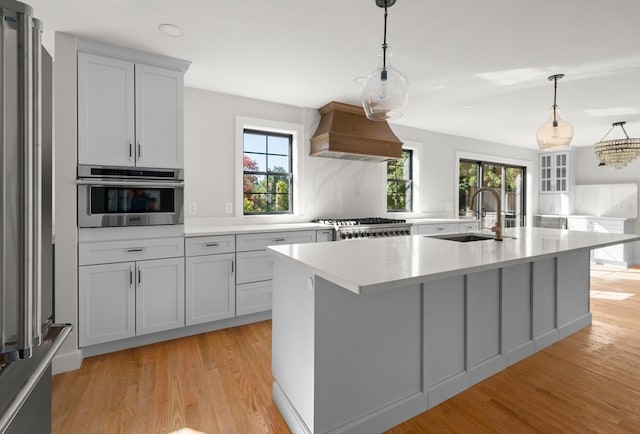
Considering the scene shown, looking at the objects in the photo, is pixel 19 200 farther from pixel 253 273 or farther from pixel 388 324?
pixel 253 273

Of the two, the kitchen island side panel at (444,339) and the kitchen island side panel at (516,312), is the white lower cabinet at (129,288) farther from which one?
the kitchen island side panel at (516,312)

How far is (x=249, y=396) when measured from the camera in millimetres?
1989

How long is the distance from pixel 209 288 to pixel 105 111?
1.67m

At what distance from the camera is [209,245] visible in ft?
9.59

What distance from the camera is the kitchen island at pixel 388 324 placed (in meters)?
1.51

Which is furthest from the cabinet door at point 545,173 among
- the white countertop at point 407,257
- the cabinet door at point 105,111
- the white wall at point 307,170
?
the cabinet door at point 105,111

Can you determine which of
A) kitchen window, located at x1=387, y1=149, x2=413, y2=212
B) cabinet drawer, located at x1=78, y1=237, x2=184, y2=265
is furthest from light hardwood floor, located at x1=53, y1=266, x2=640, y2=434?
kitchen window, located at x1=387, y1=149, x2=413, y2=212

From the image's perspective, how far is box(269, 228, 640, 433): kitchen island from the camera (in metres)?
1.51

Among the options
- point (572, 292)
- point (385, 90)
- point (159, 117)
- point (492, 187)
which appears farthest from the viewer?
point (492, 187)

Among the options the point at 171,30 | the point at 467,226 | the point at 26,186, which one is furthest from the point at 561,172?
the point at 26,186

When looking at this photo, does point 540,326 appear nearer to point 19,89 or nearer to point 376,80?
point 376,80

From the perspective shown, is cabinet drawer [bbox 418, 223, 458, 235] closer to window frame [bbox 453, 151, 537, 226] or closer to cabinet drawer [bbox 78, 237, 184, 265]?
window frame [bbox 453, 151, 537, 226]

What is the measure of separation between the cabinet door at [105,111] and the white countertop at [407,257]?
164 centimetres

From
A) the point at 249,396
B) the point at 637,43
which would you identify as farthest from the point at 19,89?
the point at 637,43
